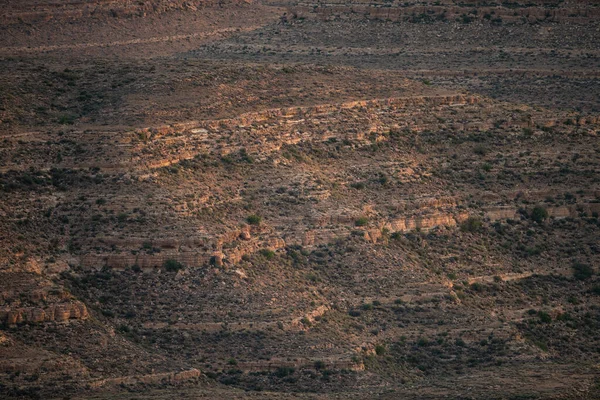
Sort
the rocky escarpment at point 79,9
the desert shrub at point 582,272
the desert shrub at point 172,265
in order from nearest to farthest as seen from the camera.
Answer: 1. the desert shrub at point 172,265
2. the desert shrub at point 582,272
3. the rocky escarpment at point 79,9

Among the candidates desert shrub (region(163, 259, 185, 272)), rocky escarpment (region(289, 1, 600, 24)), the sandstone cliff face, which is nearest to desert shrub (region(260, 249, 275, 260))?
desert shrub (region(163, 259, 185, 272))

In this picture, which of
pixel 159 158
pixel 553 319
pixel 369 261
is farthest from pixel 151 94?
pixel 553 319

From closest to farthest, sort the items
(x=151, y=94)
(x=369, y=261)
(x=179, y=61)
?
(x=369, y=261) → (x=151, y=94) → (x=179, y=61)

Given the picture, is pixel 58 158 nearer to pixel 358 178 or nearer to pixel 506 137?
pixel 358 178

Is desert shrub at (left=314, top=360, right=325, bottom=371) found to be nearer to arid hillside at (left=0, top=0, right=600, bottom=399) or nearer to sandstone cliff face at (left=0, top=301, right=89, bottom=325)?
arid hillside at (left=0, top=0, right=600, bottom=399)

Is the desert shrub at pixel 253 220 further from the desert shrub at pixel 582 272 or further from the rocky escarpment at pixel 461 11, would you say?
the rocky escarpment at pixel 461 11

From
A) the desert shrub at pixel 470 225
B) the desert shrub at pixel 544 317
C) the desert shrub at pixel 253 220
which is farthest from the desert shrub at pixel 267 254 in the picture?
the desert shrub at pixel 544 317
